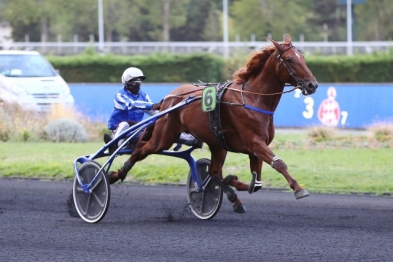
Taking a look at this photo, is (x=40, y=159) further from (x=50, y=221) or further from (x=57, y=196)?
(x=50, y=221)

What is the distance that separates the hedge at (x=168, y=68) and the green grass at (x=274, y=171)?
14.9 meters

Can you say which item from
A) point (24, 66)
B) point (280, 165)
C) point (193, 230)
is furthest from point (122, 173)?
point (24, 66)

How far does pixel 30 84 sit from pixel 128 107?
31.2 feet

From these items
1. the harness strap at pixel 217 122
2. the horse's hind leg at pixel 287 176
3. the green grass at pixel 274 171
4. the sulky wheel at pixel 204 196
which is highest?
the harness strap at pixel 217 122

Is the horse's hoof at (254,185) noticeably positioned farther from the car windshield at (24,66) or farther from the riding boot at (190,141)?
the car windshield at (24,66)

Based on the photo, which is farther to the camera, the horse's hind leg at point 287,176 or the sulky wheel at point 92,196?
the sulky wheel at point 92,196

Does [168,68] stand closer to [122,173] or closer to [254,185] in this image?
[122,173]

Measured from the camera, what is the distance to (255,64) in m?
7.50

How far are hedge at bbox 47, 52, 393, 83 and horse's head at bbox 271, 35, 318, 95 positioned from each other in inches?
844

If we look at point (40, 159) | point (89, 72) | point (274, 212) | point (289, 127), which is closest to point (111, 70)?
point (89, 72)

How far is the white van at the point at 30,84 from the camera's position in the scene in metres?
16.5

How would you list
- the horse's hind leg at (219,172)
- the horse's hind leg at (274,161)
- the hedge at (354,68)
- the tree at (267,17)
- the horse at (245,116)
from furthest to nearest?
the tree at (267,17) → the hedge at (354,68) → the horse's hind leg at (219,172) → the horse at (245,116) → the horse's hind leg at (274,161)

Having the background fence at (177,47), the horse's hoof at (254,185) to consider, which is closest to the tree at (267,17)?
the background fence at (177,47)

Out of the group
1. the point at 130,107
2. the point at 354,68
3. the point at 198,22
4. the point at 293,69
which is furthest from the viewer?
the point at 198,22
